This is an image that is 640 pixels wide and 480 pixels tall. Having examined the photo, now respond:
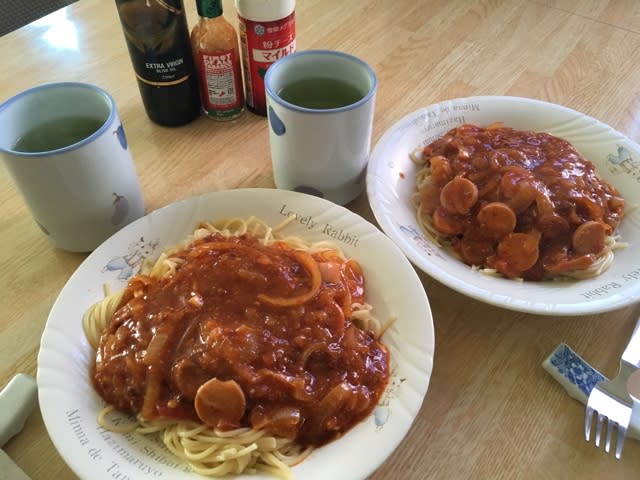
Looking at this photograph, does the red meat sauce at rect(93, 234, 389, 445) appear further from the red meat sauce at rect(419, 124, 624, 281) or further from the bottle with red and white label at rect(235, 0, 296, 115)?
the bottle with red and white label at rect(235, 0, 296, 115)

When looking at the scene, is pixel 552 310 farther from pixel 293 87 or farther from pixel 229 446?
pixel 293 87

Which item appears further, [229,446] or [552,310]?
[552,310]

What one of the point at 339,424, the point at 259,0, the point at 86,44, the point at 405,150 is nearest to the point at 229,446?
the point at 339,424

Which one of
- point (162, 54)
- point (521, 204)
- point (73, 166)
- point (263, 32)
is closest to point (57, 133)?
point (73, 166)

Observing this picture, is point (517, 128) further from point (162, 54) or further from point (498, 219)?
point (162, 54)

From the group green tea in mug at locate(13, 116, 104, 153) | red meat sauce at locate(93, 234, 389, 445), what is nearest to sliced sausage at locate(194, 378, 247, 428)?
red meat sauce at locate(93, 234, 389, 445)
